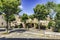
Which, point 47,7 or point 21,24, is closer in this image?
point 47,7

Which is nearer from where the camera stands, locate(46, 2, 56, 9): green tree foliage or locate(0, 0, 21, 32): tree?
locate(0, 0, 21, 32): tree

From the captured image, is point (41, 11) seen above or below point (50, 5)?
below

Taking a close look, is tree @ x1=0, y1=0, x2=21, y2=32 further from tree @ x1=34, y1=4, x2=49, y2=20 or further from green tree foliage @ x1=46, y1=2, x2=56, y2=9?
green tree foliage @ x1=46, y1=2, x2=56, y2=9

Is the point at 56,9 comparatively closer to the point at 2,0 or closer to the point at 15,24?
the point at 2,0

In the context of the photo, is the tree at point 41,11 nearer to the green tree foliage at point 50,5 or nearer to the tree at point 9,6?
the green tree foliage at point 50,5

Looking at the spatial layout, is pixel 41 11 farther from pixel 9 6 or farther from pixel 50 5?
pixel 9 6

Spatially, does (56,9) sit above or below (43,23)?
above

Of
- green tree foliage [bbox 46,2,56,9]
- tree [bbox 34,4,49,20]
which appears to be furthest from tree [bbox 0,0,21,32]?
green tree foliage [bbox 46,2,56,9]

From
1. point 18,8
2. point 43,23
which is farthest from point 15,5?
point 43,23

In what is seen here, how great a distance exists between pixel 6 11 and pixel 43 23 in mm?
32341

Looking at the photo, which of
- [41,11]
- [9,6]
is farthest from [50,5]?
[9,6]

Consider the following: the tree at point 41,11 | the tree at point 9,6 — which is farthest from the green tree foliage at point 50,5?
the tree at point 9,6

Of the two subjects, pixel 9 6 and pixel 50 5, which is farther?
pixel 50 5

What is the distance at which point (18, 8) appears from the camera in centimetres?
3316
